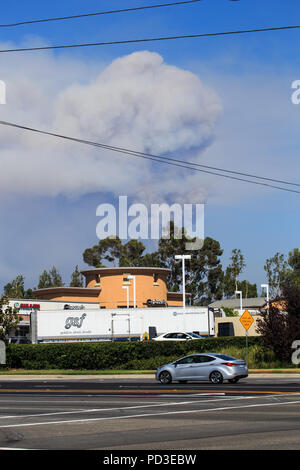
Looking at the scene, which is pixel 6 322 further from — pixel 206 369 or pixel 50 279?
pixel 50 279

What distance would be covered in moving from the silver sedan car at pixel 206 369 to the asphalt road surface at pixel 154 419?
7.83 ft

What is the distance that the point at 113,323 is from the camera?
49.2m

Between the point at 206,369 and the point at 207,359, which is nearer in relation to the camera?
the point at 206,369

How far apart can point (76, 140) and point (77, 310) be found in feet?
75.5

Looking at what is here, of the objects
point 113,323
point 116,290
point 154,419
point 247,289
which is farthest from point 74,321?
point 247,289

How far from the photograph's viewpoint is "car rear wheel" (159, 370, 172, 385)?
28.8 meters

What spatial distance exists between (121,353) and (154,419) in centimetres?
2516

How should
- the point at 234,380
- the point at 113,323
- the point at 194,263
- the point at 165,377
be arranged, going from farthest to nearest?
the point at 194,263 → the point at 113,323 → the point at 165,377 → the point at 234,380

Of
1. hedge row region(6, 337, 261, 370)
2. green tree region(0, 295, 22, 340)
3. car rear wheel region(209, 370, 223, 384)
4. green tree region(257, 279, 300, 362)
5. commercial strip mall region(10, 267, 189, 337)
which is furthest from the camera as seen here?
commercial strip mall region(10, 267, 189, 337)

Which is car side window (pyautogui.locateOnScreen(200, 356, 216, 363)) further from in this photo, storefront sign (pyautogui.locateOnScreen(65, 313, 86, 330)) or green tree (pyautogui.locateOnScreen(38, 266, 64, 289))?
green tree (pyautogui.locateOnScreen(38, 266, 64, 289))

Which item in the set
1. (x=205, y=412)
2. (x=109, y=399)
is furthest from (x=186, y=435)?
(x=109, y=399)

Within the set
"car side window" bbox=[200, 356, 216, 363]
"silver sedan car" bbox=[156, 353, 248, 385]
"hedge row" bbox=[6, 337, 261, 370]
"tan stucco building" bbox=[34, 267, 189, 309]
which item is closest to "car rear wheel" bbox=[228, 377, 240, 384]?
"silver sedan car" bbox=[156, 353, 248, 385]

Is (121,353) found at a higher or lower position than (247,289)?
lower

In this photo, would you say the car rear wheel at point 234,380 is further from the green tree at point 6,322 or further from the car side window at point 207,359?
the green tree at point 6,322
